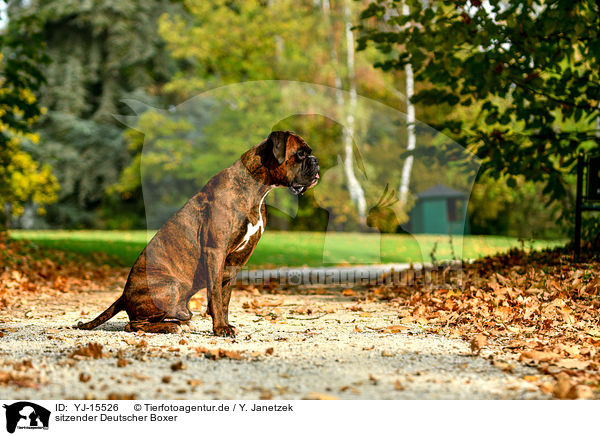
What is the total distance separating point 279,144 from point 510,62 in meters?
5.73

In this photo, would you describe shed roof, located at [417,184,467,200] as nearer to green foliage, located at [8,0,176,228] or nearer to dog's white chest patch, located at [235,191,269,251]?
dog's white chest patch, located at [235,191,269,251]

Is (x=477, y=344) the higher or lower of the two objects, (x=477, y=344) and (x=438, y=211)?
the lower

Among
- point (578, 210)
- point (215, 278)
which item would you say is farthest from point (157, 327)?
point (578, 210)

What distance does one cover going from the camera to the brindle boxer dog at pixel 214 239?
16.7 ft

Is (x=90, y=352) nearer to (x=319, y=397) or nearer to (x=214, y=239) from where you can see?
(x=214, y=239)

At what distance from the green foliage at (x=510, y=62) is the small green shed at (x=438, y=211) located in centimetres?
99

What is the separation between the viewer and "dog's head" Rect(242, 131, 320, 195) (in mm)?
4996

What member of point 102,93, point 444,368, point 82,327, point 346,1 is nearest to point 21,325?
point 82,327

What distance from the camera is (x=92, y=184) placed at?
99.4 feet

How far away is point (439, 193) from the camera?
28.1 feet

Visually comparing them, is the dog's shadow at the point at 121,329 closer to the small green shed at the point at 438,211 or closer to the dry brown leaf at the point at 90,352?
the dry brown leaf at the point at 90,352

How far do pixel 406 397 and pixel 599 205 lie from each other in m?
6.65
